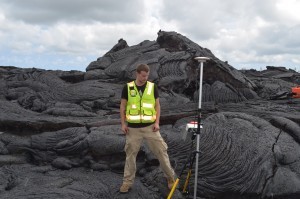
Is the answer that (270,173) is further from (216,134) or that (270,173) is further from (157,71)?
(157,71)

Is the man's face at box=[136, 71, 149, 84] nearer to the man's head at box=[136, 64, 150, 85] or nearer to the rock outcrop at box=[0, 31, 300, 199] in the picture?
the man's head at box=[136, 64, 150, 85]

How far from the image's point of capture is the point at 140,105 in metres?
6.98

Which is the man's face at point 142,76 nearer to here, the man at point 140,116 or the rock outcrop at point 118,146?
the man at point 140,116

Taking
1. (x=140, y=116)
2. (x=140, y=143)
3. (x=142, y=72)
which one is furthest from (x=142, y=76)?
(x=140, y=143)

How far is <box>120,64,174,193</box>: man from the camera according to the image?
275 inches

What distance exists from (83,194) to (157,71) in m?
8.29

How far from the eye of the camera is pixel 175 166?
339 inches

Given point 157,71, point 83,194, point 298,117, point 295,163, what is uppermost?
point 157,71

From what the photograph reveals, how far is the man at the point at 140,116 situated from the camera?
6984 mm

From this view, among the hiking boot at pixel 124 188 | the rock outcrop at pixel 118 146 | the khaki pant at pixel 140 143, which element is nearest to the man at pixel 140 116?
the khaki pant at pixel 140 143

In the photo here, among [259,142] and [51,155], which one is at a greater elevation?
[259,142]

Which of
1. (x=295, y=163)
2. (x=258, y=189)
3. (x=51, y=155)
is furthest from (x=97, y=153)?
(x=295, y=163)

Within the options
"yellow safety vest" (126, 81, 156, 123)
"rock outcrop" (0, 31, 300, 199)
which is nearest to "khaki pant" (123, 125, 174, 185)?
"yellow safety vest" (126, 81, 156, 123)

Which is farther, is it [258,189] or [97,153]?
[97,153]
